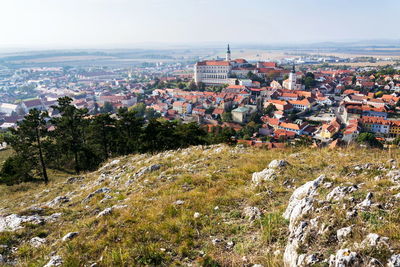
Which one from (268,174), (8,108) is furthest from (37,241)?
(8,108)

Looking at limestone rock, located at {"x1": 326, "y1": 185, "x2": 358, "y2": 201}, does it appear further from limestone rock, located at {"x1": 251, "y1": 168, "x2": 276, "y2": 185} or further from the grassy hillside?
limestone rock, located at {"x1": 251, "y1": 168, "x2": 276, "y2": 185}

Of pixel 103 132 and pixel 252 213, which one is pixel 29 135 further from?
pixel 252 213

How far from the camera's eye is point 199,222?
5.45 meters

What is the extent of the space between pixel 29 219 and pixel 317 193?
24.0 feet

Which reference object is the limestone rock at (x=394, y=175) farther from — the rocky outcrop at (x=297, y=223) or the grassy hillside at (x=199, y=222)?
the rocky outcrop at (x=297, y=223)

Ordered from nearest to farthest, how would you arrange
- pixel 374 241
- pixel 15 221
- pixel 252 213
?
1. pixel 374 241
2. pixel 252 213
3. pixel 15 221

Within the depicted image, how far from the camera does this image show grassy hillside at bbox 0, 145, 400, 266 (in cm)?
405

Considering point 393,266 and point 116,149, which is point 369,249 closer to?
point 393,266

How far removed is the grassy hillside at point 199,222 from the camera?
4.05 meters

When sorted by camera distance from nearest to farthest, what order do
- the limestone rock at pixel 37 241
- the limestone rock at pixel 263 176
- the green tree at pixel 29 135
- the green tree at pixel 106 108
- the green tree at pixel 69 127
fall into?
the limestone rock at pixel 37 241
the limestone rock at pixel 263 176
the green tree at pixel 29 135
the green tree at pixel 69 127
the green tree at pixel 106 108

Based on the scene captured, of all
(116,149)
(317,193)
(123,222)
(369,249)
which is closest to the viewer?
(369,249)

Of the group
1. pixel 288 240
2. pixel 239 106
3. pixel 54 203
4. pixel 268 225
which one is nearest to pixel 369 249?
pixel 288 240

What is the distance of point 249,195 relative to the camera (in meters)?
6.50

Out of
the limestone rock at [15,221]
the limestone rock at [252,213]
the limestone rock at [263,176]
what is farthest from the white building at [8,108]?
the limestone rock at [252,213]
